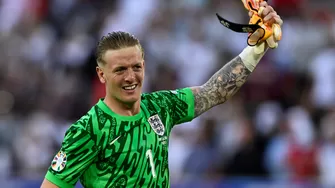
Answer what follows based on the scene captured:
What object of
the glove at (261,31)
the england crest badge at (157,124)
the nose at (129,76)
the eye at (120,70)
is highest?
the glove at (261,31)

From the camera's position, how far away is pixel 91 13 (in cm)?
1543

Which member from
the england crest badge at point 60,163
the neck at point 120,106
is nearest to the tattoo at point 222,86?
the neck at point 120,106

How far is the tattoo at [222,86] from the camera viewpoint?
6.45 m

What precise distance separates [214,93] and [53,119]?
7.56 m

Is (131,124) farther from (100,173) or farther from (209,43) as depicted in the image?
(209,43)

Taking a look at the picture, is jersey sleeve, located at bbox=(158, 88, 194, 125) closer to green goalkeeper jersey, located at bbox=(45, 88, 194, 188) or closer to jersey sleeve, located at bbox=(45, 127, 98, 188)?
green goalkeeper jersey, located at bbox=(45, 88, 194, 188)

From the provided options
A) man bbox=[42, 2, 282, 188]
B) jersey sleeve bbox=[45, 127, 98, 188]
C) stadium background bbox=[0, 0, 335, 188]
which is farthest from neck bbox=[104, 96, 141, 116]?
stadium background bbox=[0, 0, 335, 188]

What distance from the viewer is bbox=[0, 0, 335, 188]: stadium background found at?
464 inches

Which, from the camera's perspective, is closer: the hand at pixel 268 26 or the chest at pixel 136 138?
the chest at pixel 136 138

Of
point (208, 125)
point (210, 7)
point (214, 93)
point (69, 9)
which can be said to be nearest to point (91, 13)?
point (69, 9)

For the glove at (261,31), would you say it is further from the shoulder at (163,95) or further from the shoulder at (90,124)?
the shoulder at (90,124)

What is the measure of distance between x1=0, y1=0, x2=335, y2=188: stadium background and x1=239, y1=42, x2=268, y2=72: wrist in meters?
5.15

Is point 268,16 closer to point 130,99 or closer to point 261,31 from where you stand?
point 261,31

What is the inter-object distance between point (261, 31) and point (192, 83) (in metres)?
7.61
